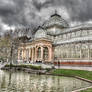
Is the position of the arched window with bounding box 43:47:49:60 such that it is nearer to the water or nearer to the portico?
the portico

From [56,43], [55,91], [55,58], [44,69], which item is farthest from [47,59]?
[55,91]

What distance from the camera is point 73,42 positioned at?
4791cm

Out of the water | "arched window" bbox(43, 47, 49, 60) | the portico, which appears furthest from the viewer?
"arched window" bbox(43, 47, 49, 60)

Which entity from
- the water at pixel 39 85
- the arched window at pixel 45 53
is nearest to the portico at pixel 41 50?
the arched window at pixel 45 53

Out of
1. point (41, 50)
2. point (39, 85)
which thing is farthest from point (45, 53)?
point (39, 85)

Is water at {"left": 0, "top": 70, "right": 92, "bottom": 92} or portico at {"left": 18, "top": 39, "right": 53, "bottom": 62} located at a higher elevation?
portico at {"left": 18, "top": 39, "right": 53, "bottom": 62}

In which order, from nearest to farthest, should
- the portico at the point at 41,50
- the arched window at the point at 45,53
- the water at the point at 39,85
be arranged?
the water at the point at 39,85
the portico at the point at 41,50
the arched window at the point at 45,53

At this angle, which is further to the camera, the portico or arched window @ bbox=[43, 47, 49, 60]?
arched window @ bbox=[43, 47, 49, 60]

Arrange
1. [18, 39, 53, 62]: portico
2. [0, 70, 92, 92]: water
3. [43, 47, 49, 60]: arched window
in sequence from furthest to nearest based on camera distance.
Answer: [43, 47, 49, 60]: arched window < [18, 39, 53, 62]: portico < [0, 70, 92, 92]: water

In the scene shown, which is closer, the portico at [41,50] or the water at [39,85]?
the water at [39,85]

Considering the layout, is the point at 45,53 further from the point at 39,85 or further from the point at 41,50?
the point at 39,85

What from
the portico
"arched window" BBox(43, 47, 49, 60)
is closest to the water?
the portico

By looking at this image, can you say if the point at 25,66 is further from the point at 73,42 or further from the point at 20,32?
the point at 20,32

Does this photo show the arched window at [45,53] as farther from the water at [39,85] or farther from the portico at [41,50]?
the water at [39,85]
